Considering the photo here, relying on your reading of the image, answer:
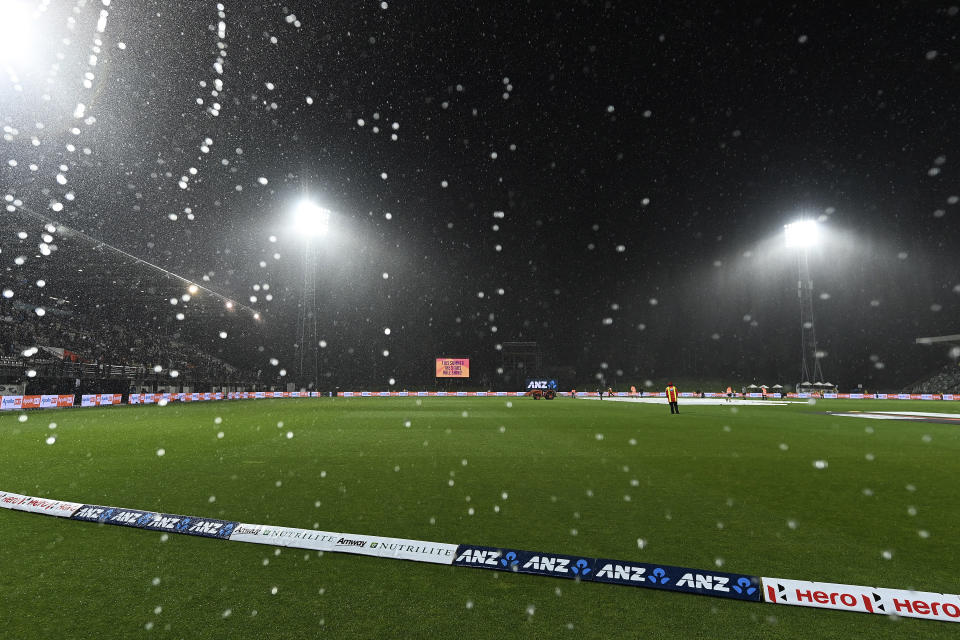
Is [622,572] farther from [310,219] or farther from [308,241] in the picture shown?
[308,241]

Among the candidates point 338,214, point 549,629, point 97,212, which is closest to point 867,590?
point 549,629

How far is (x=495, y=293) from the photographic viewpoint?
197 feet

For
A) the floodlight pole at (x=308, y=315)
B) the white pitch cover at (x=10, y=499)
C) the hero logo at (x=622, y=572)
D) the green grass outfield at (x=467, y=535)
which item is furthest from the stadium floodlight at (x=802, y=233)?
the white pitch cover at (x=10, y=499)

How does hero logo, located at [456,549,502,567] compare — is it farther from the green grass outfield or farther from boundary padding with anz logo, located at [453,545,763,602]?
the green grass outfield

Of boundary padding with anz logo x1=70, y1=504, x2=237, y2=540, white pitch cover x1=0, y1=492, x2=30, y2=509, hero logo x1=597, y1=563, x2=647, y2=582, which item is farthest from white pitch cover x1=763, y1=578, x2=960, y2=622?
white pitch cover x1=0, y1=492, x2=30, y2=509

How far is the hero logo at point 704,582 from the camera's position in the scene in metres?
3.66

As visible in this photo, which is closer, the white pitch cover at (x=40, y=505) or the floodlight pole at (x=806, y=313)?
the white pitch cover at (x=40, y=505)

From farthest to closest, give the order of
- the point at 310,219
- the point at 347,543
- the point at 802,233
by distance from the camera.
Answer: the point at 802,233 → the point at 310,219 → the point at 347,543

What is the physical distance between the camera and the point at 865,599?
11.4 feet

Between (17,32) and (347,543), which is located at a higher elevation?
(17,32)

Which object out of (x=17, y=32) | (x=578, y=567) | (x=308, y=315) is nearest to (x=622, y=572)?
(x=578, y=567)

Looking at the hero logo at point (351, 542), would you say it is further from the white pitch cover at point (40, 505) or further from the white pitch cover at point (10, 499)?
the white pitch cover at point (10, 499)

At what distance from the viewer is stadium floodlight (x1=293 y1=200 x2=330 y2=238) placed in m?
37.1

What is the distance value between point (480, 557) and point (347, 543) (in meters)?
1.23
